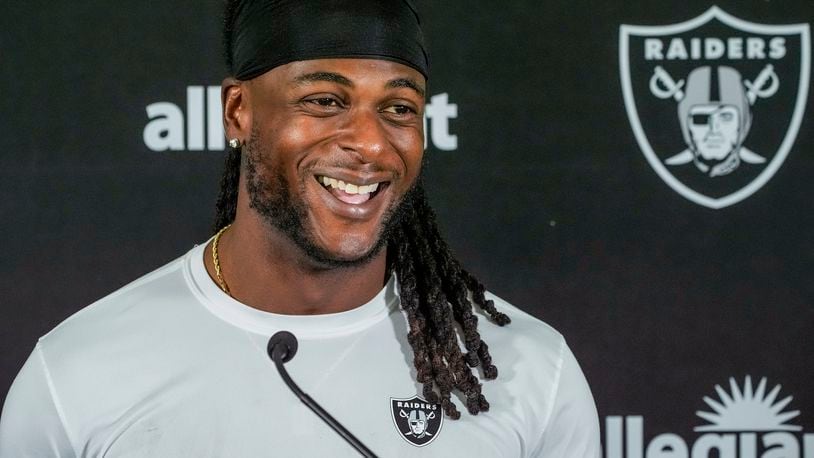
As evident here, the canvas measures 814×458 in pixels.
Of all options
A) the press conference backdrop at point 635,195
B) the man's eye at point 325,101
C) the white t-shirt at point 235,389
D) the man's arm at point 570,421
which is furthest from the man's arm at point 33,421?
the press conference backdrop at point 635,195

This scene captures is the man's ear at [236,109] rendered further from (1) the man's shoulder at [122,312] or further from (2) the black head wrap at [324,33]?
(1) the man's shoulder at [122,312]

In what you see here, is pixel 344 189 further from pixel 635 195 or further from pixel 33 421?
pixel 635 195

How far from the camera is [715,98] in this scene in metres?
2.20

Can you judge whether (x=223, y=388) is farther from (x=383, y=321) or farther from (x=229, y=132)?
(x=229, y=132)

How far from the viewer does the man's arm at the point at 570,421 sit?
1460mm

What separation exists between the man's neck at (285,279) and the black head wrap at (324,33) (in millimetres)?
209

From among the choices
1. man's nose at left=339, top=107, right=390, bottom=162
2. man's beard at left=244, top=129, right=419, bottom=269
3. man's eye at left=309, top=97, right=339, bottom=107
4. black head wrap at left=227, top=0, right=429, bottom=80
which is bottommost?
man's beard at left=244, top=129, right=419, bottom=269

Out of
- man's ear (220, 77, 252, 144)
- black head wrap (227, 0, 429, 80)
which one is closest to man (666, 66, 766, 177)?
black head wrap (227, 0, 429, 80)

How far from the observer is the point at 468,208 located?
7.21 ft

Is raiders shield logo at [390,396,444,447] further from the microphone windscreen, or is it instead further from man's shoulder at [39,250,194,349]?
man's shoulder at [39,250,194,349]

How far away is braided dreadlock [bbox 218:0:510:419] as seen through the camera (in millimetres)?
1402

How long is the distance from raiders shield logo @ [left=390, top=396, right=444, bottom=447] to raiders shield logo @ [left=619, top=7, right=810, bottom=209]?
99cm

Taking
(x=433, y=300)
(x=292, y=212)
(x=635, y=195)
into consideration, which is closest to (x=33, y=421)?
(x=292, y=212)

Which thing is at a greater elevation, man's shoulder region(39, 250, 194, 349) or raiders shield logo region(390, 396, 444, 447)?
man's shoulder region(39, 250, 194, 349)
